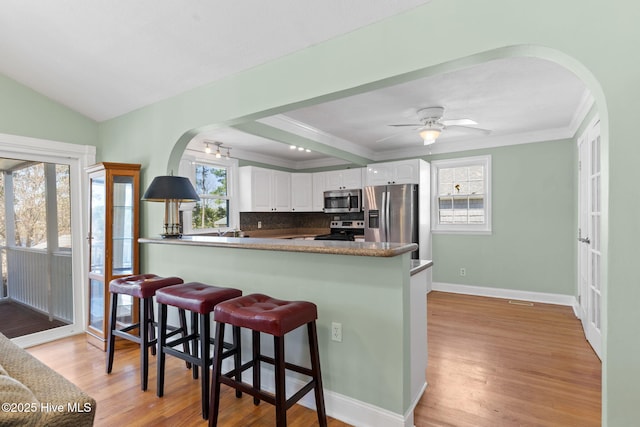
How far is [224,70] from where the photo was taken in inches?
98.6

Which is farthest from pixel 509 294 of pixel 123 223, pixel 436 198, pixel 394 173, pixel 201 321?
pixel 123 223

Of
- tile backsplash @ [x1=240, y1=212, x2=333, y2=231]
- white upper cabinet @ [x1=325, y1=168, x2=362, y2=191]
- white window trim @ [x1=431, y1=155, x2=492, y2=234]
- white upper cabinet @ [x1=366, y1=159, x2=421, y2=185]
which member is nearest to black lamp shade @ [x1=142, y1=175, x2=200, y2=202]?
tile backsplash @ [x1=240, y1=212, x2=333, y2=231]

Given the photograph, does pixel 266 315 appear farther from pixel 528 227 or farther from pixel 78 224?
pixel 528 227

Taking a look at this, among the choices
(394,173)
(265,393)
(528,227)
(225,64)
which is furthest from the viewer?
(394,173)

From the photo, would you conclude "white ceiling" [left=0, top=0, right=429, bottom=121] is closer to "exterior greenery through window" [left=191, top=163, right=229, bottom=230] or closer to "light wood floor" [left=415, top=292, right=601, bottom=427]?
"exterior greenery through window" [left=191, top=163, right=229, bottom=230]

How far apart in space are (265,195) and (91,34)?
3.66m

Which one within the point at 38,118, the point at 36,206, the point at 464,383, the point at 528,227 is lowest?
the point at 464,383

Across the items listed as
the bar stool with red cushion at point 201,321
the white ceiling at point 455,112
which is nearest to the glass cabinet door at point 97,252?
the bar stool with red cushion at point 201,321

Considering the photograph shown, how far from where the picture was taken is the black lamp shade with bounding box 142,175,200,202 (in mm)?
2699

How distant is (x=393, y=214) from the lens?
5.13 m

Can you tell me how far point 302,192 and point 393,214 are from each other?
2.02 m

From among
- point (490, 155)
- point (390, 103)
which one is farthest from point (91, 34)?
point (490, 155)

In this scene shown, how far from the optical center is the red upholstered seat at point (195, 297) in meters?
2.09

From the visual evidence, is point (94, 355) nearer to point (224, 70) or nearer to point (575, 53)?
point (224, 70)
